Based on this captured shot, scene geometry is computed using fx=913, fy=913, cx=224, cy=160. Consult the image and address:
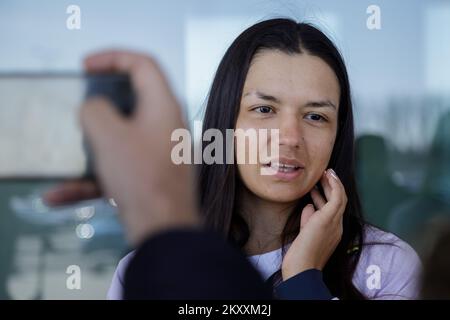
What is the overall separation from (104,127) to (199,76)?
1119 millimetres

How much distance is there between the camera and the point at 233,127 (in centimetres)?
159

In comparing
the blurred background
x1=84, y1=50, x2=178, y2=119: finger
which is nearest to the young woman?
the blurred background

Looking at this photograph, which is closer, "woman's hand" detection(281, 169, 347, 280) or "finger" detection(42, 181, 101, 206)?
"finger" detection(42, 181, 101, 206)

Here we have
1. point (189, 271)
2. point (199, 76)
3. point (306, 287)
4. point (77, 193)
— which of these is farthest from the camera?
point (199, 76)

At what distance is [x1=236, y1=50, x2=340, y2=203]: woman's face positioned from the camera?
1569 mm

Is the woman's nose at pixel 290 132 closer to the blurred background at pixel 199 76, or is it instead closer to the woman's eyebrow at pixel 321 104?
the woman's eyebrow at pixel 321 104

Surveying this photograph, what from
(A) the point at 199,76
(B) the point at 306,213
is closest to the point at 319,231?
(B) the point at 306,213

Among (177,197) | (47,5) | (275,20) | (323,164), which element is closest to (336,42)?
(275,20)

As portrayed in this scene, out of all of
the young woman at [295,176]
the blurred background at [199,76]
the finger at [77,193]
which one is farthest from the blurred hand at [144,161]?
the blurred background at [199,76]

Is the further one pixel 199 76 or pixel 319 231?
pixel 199 76

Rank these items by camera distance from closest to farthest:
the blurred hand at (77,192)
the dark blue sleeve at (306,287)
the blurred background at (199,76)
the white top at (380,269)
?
the blurred hand at (77,192) → the dark blue sleeve at (306,287) → the white top at (380,269) → the blurred background at (199,76)

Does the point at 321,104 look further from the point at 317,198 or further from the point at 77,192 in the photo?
the point at 77,192

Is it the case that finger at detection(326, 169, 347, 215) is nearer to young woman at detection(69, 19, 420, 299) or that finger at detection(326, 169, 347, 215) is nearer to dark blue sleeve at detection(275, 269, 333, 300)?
young woman at detection(69, 19, 420, 299)

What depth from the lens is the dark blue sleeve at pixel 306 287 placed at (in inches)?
56.3
